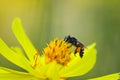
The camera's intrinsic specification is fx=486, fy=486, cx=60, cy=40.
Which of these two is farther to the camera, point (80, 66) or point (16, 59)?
point (80, 66)

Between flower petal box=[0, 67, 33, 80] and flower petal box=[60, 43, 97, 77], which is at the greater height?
flower petal box=[60, 43, 97, 77]

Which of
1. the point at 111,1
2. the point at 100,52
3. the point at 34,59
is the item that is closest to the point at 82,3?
Result: the point at 111,1

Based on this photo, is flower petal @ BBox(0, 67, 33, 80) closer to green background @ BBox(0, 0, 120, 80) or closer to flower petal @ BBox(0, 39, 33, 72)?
flower petal @ BBox(0, 39, 33, 72)

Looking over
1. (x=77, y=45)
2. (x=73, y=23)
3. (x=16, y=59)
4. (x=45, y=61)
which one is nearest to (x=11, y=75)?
(x=16, y=59)

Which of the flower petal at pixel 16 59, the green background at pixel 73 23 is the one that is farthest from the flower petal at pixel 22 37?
the green background at pixel 73 23

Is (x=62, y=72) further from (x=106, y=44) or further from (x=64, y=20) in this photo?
(x=64, y=20)

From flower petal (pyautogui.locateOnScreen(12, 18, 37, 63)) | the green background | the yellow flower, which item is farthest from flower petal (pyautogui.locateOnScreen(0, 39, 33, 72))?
the green background

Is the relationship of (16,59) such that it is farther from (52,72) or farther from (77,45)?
(77,45)
